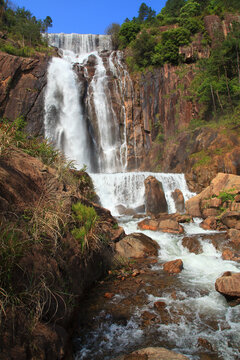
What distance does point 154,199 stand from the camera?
14.4 m

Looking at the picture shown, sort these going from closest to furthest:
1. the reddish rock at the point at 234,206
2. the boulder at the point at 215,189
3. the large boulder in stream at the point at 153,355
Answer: the large boulder in stream at the point at 153,355 < the reddish rock at the point at 234,206 < the boulder at the point at 215,189

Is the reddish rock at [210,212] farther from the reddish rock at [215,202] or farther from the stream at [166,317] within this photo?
the stream at [166,317]

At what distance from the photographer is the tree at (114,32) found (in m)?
35.2

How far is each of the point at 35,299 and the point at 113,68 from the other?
29.8m

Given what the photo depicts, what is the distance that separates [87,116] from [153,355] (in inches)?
956

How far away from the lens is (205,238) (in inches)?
342

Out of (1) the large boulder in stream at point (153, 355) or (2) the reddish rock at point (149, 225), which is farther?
(2) the reddish rock at point (149, 225)

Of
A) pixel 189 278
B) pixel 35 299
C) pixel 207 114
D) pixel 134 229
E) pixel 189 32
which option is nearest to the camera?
pixel 35 299

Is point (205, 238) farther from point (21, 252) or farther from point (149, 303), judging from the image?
point (21, 252)

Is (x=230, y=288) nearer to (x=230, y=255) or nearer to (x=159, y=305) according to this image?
(x=159, y=305)

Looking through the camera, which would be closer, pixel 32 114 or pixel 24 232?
pixel 24 232

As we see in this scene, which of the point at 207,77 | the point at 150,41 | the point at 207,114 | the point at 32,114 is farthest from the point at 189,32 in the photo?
the point at 32,114

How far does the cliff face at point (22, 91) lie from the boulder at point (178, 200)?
1516cm

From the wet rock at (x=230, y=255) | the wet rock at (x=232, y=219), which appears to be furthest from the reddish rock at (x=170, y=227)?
the wet rock at (x=230, y=255)
